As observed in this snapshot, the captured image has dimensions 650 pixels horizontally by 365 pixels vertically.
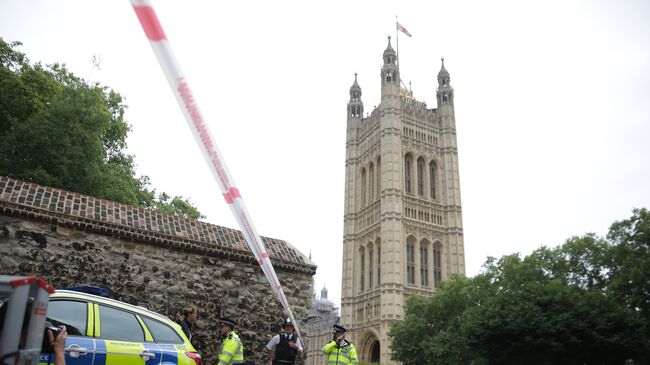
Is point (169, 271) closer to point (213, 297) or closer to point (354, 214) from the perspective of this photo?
point (213, 297)

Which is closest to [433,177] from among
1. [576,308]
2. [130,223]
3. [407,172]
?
[407,172]

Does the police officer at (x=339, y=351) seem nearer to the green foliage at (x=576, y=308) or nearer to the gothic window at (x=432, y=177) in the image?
the green foliage at (x=576, y=308)

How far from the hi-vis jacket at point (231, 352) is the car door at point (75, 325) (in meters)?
2.60

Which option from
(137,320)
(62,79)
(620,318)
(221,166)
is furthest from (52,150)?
(620,318)

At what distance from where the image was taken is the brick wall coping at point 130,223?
27.7 ft

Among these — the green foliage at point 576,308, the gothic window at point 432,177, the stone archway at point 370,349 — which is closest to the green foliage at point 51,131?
the green foliage at point 576,308

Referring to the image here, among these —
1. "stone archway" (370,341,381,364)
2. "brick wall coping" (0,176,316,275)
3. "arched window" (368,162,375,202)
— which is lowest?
"stone archway" (370,341,381,364)

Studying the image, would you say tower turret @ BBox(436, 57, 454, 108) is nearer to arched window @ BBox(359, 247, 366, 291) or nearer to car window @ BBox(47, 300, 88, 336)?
arched window @ BBox(359, 247, 366, 291)

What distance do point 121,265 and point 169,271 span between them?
0.92m

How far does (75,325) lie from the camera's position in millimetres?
5391

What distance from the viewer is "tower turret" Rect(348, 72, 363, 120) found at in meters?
76.2

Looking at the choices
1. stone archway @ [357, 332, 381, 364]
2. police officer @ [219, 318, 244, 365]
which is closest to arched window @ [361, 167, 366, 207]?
stone archway @ [357, 332, 381, 364]

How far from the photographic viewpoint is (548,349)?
22.5 meters

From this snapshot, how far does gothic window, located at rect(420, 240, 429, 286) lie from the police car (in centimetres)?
5770
